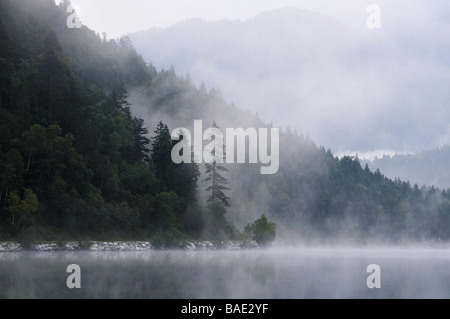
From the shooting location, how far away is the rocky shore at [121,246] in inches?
2180

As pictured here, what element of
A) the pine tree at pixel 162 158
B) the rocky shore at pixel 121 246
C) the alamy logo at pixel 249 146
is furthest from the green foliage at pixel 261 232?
the alamy logo at pixel 249 146

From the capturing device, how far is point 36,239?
56.9 m

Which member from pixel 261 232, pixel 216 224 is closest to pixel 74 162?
pixel 216 224

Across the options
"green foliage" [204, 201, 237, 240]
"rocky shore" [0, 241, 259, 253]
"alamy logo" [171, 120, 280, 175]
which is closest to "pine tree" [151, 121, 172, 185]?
"green foliage" [204, 201, 237, 240]

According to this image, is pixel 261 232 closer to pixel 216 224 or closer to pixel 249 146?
pixel 216 224

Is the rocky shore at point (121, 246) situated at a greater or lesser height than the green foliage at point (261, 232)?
lesser

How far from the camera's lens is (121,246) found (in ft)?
217

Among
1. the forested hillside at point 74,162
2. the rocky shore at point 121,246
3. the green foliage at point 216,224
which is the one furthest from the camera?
the green foliage at point 216,224

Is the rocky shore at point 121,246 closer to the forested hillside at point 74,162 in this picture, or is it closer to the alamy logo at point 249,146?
the forested hillside at point 74,162

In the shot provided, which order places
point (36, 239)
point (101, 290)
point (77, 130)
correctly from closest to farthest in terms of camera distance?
point (101, 290) < point (36, 239) < point (77, 130)
